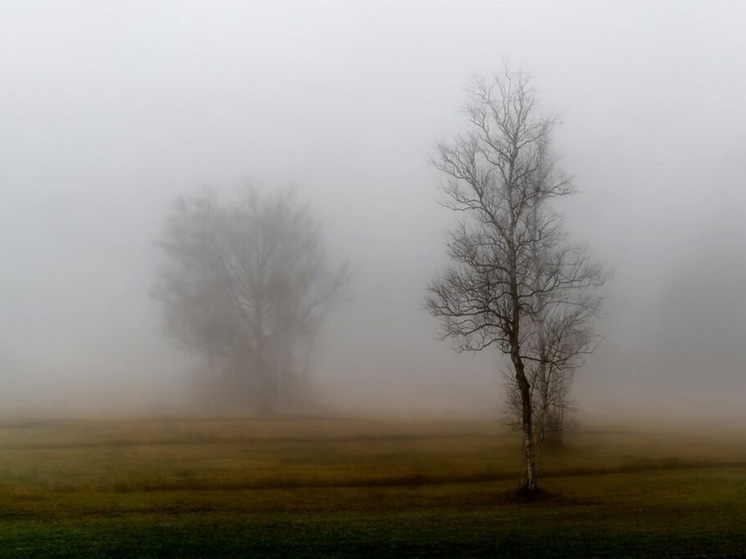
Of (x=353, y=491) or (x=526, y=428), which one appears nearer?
(x=353, y=491)

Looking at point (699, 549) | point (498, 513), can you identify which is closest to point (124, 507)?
point (498, 513)

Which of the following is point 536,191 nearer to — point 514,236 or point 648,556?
point 514,236

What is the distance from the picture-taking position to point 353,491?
50.3ft

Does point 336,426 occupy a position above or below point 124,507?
above

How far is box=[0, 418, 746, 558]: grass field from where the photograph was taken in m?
12.8

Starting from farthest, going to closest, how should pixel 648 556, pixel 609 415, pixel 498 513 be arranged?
pixel 609 415 < pixel 498 513 < pixel 648 556

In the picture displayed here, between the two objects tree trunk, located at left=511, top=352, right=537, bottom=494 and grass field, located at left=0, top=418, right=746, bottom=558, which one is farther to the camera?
tree trunk, located at left=511, top=352, right=537, bottom=494

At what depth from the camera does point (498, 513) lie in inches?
571

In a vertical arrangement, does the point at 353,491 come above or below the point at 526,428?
below

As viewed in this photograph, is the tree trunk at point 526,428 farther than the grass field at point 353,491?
Yes

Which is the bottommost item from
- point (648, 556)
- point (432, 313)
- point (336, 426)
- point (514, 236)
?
point (648, 556)

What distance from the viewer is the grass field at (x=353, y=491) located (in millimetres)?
12836

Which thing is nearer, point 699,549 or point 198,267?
point 699,549

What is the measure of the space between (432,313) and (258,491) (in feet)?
15.5
